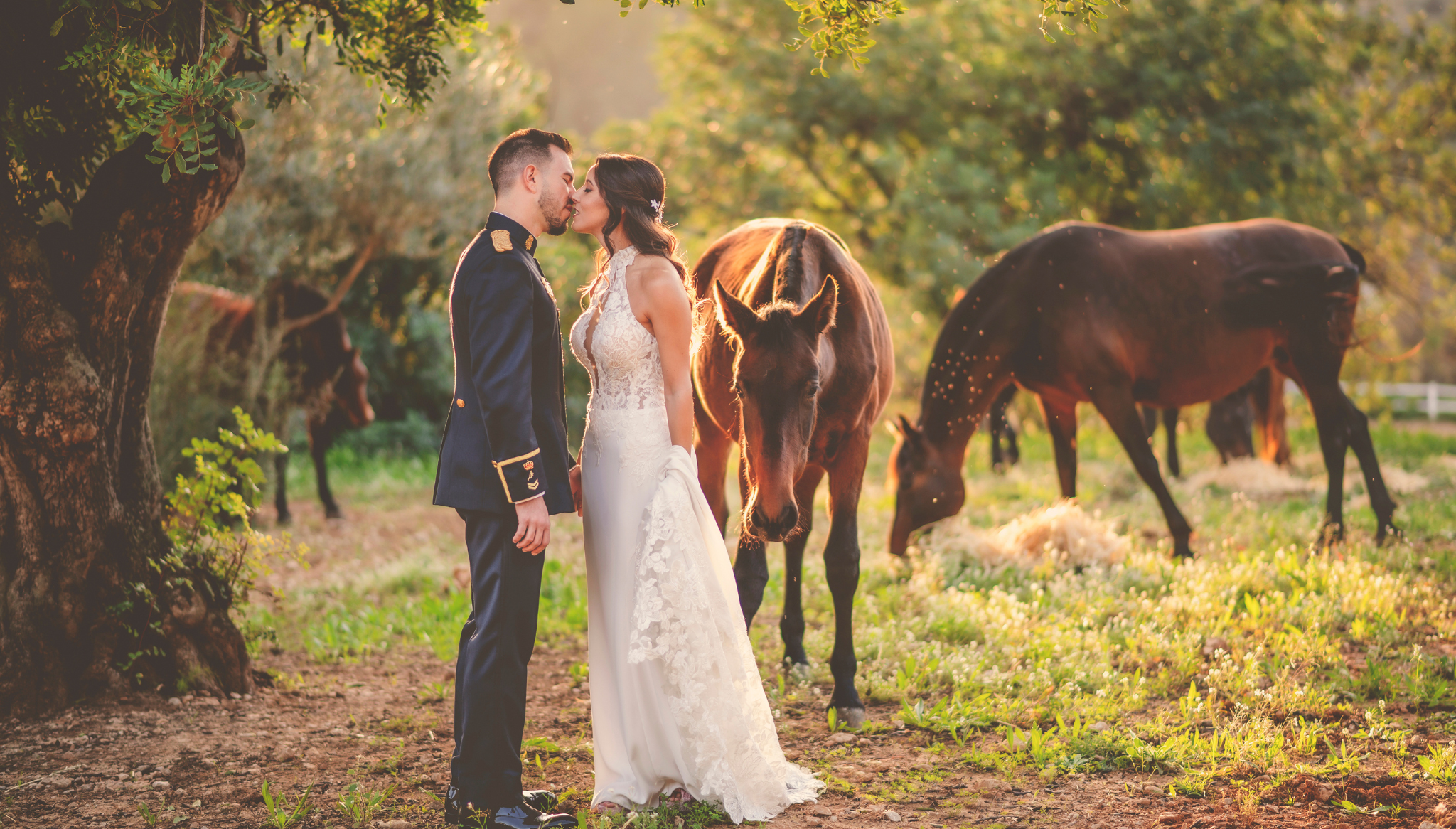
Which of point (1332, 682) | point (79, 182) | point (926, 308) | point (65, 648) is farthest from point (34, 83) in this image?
point (926, 308)

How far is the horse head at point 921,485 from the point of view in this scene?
691cm

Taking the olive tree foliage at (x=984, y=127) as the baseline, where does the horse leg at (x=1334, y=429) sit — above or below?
below

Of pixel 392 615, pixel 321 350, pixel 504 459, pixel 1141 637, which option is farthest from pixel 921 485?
pixel 321 350

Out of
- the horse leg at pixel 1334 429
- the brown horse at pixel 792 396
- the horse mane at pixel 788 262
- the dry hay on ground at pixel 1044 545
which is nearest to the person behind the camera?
the brown horse at pixel 792 396

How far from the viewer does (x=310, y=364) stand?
35.3 ft

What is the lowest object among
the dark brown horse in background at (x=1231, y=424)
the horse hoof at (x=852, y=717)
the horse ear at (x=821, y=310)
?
the horse hoof at (x=852, y=717)

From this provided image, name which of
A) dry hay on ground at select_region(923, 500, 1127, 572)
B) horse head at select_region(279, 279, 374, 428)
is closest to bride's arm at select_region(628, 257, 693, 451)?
dry hay on ground at select_region(923, 500, 1127, 572)

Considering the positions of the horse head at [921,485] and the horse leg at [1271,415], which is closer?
the horse head at [921,485]

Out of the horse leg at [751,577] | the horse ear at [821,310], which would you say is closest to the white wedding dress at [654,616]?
the horse ear at [821,310]

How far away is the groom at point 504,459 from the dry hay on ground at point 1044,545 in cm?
427

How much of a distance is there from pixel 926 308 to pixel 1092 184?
356cm

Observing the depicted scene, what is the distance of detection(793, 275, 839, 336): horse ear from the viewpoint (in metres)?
3.74

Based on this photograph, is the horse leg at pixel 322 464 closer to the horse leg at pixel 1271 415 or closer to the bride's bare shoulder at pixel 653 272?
the bride's bare shoulder at pixel 653 272

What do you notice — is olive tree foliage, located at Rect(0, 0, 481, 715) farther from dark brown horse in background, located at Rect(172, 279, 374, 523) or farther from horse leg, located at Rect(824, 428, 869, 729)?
dark brown horse in background, located at Rect(172, 279, 374, 523)
